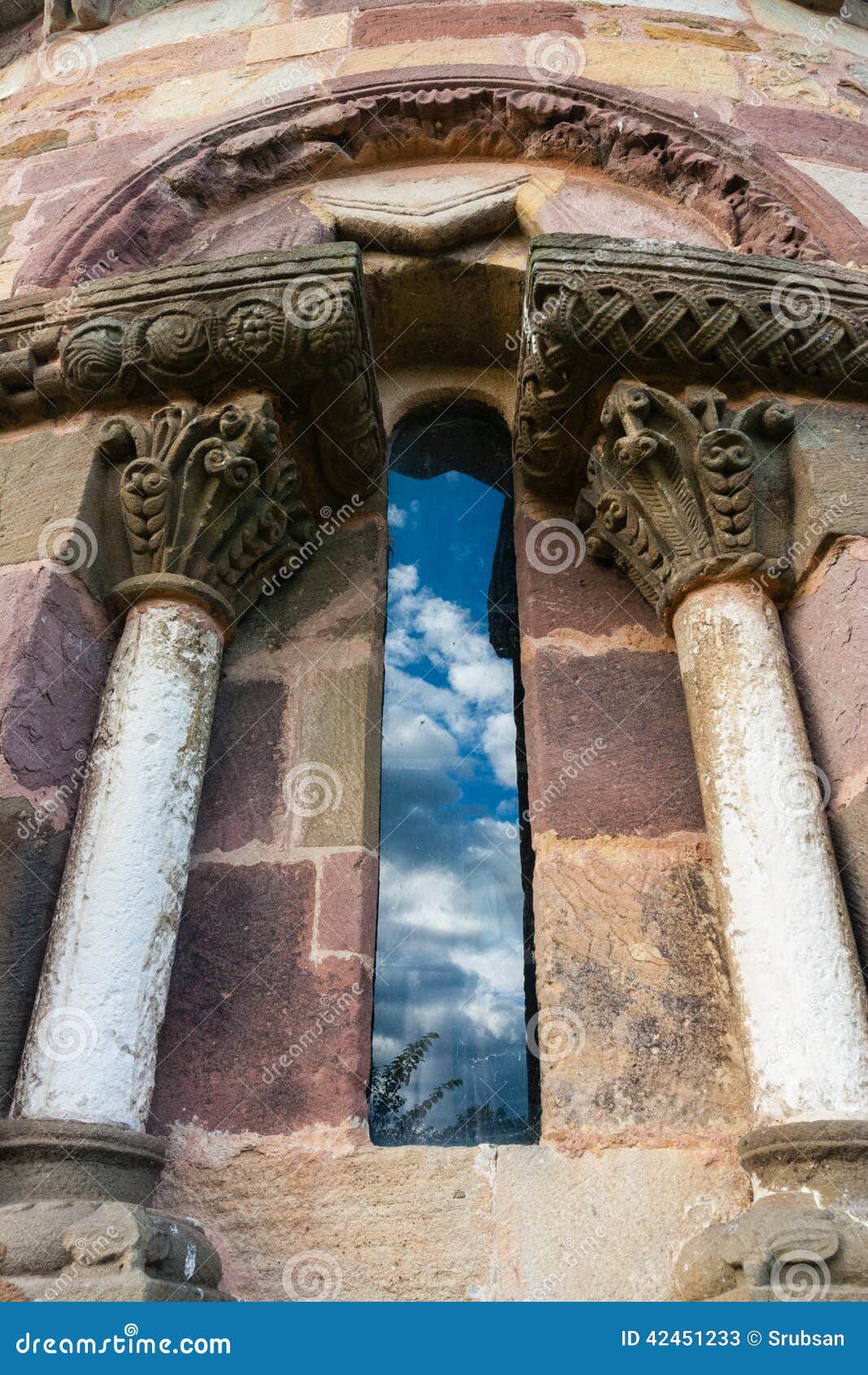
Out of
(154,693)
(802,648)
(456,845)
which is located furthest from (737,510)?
(154,693)

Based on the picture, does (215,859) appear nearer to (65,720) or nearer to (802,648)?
(65,720)

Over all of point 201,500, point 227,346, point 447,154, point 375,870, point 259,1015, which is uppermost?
point 447,154

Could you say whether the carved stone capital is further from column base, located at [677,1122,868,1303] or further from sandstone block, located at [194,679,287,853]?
column base, located at [677,1122,868,1303]

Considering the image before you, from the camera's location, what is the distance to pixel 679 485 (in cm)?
267

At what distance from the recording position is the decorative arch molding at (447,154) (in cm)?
344

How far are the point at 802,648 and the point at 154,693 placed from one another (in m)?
1.62

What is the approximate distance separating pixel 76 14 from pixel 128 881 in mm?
4327

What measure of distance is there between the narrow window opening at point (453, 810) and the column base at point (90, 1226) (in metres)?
0.59

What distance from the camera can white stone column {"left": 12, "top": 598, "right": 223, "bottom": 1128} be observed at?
2.05 meters

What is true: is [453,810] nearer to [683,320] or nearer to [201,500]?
[201,500]

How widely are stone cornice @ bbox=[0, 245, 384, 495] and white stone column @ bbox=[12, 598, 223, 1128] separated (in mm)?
723

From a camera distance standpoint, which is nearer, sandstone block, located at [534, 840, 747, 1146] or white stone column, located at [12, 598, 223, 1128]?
white stone column, located at [12, 598, 223, 1128]

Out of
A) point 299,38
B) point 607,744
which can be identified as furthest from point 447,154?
point 607,744

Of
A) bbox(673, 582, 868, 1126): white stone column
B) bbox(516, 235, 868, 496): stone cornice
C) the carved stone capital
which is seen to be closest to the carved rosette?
bbox(516, 235, 868, 496): stone cornice
